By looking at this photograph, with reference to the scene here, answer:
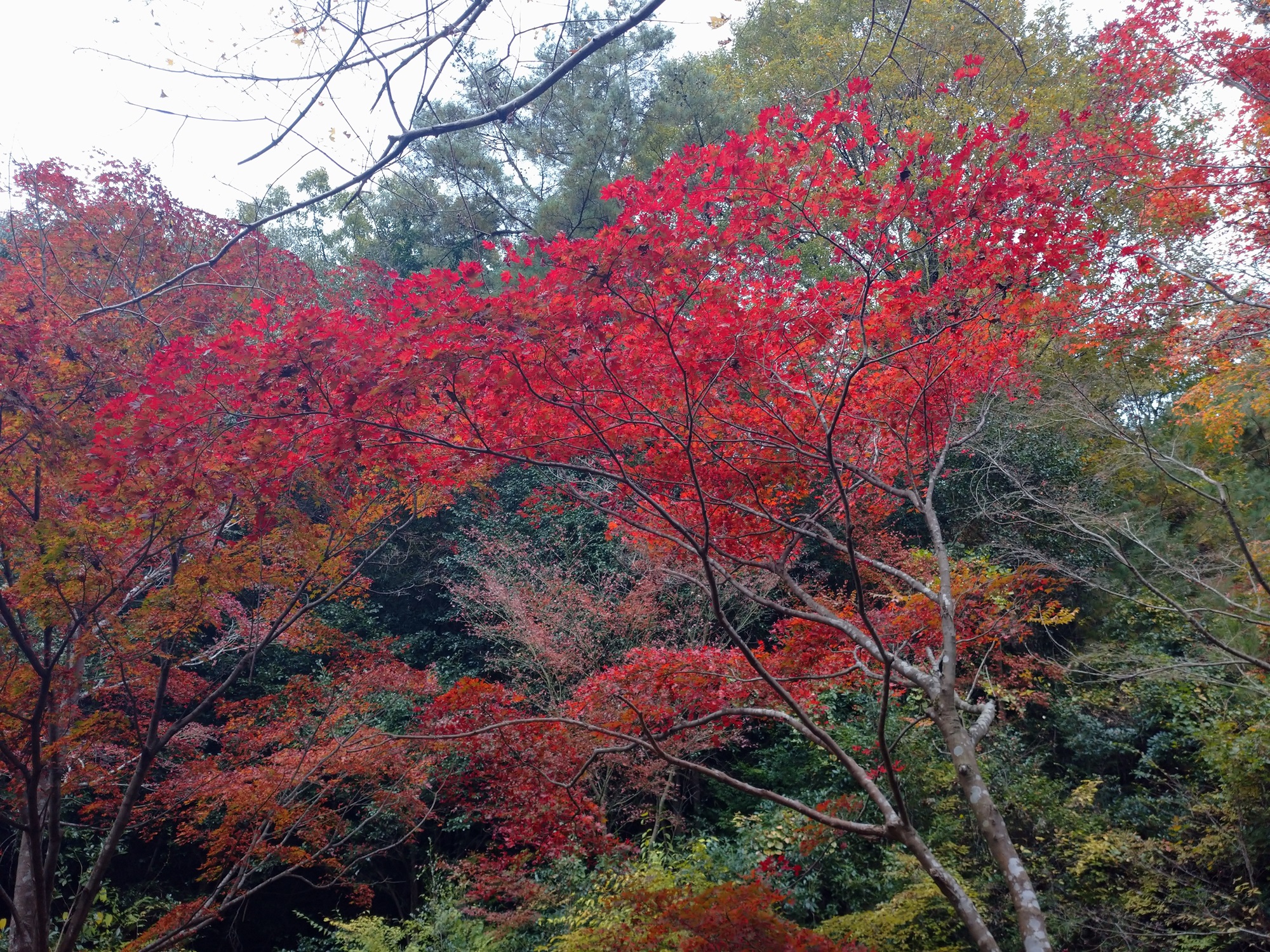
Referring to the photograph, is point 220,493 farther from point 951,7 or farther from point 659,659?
point 951,7

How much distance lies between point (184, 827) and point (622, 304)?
6216mm

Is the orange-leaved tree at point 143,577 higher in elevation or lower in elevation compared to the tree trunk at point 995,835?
higher

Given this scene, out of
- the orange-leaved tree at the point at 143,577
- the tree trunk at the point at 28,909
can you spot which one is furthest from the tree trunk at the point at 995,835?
the tree trunk at the point at 28,909

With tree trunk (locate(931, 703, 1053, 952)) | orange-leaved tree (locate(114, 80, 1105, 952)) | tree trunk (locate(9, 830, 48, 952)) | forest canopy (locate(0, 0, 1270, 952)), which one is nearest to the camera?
tree trunk (locate(931, 703, 1053, 952))

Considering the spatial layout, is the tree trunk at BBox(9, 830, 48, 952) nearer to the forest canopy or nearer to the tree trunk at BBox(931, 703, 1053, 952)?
the forest canopy

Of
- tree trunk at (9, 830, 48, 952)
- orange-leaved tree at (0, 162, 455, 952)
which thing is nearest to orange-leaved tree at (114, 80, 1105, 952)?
orange-leaved tree at (0, 162, 455, 952)

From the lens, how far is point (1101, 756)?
25.0 feet

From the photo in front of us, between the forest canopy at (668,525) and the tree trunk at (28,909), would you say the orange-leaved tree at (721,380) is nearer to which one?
the forest canopy at (668,525)

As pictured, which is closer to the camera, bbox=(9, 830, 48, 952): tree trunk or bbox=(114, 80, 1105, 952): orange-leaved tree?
bbox=(114, 80, 1105, 952): orange-leaved tree

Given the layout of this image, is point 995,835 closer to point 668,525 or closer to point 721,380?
point 721,380

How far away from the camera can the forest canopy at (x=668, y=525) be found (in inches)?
135

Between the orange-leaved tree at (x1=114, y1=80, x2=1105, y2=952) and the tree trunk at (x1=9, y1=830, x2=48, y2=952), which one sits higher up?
the orange-leaved tree at (x1=114, y1=80, x2=1105, y2=952)

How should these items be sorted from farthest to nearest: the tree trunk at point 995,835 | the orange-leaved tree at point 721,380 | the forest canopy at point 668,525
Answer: the forest canopy at point 668,525, the orange-leaved tree at point 721,380, the tree trunk at point 995,835

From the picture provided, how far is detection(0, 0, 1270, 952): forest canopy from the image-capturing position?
11.2ft
